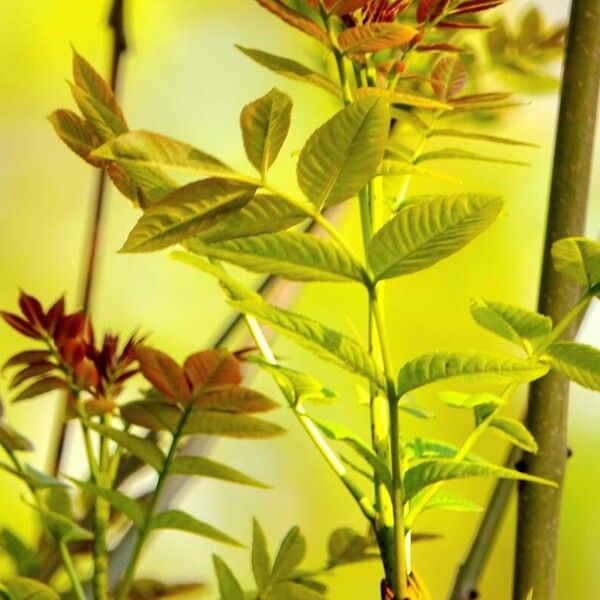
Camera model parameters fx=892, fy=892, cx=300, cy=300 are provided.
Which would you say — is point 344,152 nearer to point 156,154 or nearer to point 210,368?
point 156,154

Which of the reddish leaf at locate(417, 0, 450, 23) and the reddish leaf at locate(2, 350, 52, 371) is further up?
the reddish leaf at locate(417, 0, 450, 23)

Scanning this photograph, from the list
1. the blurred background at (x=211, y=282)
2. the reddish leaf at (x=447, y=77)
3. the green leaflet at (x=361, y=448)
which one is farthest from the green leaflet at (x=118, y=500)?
the blurred background at (x=211, y=282)

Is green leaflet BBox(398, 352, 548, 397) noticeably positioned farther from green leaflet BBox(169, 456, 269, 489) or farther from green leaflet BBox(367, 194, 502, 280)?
green leaflet BBox(169, 456, 269, 489)

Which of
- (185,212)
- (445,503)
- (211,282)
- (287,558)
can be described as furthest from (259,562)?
(211,282)

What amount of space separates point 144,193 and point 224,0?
0.52m

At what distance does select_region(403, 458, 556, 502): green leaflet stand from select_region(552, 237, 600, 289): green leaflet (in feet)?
0.21

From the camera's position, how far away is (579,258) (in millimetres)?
272

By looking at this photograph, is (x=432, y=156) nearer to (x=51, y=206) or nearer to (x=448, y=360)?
(x=448, y=360)

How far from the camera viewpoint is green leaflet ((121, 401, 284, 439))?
1.25 feet

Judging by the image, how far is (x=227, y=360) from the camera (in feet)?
1.24

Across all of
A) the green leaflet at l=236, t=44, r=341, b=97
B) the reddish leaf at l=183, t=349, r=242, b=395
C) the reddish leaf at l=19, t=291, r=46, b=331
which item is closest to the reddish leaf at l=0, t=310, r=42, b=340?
the reddish leaf at l=19, t=291, r=46, b=331

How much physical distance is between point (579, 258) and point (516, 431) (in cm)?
7

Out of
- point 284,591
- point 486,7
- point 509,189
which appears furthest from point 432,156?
point 509,189

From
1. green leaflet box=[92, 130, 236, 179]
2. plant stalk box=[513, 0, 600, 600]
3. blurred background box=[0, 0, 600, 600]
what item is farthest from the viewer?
blurred background box=[0, 0, 600, 600]
